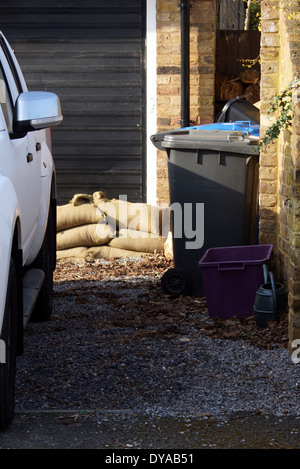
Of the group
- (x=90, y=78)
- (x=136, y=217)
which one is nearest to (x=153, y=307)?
(x=136, y=217)

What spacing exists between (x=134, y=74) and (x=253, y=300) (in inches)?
195

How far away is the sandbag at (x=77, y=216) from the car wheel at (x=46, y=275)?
2930 mm

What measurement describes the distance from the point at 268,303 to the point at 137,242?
3.83 metres

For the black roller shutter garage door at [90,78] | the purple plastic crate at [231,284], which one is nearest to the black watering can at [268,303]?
the purple plastic crate at [231,284]

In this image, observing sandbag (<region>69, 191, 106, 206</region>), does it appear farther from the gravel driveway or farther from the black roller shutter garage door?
the gravel driveway

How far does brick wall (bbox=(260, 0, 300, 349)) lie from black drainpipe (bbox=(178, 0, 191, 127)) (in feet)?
11.9

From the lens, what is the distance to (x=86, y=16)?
10406mm

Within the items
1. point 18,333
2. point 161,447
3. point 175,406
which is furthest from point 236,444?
point 18,333

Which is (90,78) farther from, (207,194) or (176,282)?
(176,282)

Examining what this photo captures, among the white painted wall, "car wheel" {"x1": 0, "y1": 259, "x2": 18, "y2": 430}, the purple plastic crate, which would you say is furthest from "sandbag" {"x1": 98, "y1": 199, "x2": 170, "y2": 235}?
"car wheel" {"x1": 0, "y1": 259, "x2": 18, "y2": 430}

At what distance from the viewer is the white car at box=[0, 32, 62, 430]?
3.82m

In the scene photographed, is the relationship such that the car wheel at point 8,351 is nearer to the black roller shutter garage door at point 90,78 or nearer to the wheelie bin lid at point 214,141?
the wheelie bin lid at point 214,141

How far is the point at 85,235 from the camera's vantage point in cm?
944

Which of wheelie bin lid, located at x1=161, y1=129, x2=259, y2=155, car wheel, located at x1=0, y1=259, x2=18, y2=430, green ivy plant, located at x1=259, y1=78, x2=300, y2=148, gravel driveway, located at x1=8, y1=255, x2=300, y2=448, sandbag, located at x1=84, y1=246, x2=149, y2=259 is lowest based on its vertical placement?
sandbag, located at x1=84, y1=246, x2=149, y2=259
